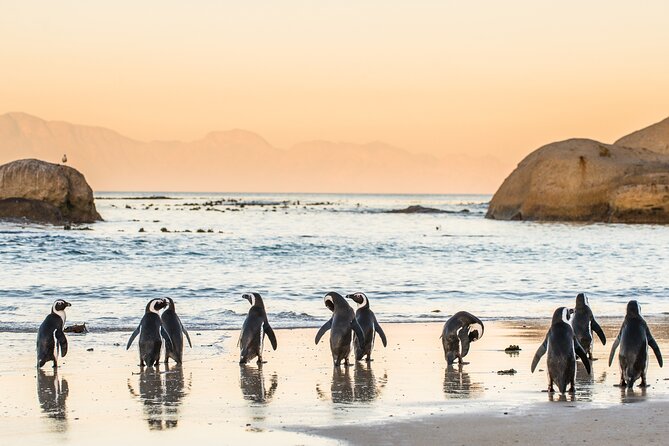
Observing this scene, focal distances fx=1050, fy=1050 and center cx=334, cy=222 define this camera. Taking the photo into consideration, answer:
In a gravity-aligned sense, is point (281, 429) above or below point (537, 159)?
below

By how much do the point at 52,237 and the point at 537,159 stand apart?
35510 mm

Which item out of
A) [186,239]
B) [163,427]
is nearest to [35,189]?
[186,239]

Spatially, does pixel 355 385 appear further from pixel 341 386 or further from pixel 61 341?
pixel 61 341

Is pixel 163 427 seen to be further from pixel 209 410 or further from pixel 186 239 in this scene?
pixel 186 239

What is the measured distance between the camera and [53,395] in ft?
31.2

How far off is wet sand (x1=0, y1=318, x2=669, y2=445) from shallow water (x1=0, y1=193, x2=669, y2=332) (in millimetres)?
3962

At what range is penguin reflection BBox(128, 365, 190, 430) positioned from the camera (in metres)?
8.30

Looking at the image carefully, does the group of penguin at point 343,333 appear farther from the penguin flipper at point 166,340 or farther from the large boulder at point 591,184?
the large boulder at point 591,184

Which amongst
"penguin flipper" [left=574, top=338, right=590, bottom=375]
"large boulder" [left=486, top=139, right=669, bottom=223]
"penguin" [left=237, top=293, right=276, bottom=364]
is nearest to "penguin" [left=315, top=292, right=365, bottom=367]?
A: "penguin" [left=237, top=293, right=276, bottom=364]

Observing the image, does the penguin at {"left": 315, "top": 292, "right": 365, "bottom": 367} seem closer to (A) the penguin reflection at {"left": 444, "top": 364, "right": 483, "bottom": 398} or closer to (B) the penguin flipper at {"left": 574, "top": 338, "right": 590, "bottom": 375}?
(A) the penguin reflection at {"left": 444, "top": 364, "right": 483, "bottom": 398}

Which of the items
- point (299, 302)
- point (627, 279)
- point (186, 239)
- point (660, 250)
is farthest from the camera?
point (186, 239)

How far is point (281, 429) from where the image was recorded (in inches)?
311

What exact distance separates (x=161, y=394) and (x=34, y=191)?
39.3m

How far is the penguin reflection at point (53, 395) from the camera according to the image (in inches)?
332
